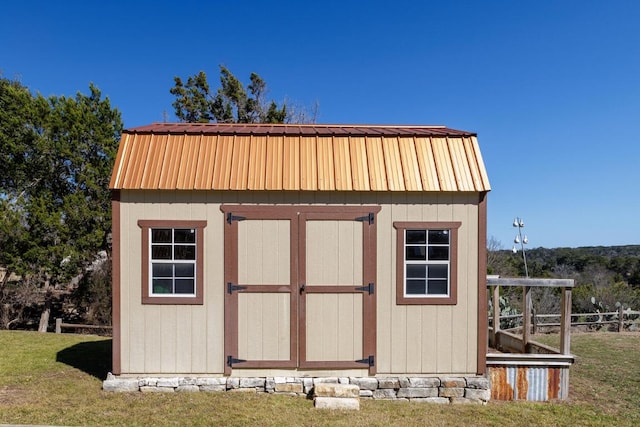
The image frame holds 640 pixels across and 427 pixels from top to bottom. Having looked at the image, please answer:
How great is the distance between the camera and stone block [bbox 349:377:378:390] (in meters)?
6.13

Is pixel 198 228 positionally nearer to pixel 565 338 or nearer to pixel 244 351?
pixel 244 351

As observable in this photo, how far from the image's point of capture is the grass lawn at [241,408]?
5.14 metres

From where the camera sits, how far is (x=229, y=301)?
615cm

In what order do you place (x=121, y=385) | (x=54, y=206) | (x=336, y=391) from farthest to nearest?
(x=54, y=206), (x=121, y=385), (x=336, y=391)

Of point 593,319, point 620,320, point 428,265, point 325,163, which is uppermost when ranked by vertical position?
point 325,163

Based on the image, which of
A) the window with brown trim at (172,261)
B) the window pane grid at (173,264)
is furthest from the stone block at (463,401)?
the window pane grid at (173,264)

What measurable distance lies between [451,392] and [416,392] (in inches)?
22.6

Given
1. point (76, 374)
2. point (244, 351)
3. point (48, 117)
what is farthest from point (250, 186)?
point (48, 117)

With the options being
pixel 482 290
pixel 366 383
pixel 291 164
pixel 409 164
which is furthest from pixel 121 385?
Result: pixel 482 290

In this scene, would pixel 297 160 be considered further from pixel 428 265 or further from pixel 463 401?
pixel 463 401

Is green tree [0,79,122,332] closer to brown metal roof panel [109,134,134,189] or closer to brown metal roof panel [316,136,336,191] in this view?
brown metal roof panel [109,134,134,189]

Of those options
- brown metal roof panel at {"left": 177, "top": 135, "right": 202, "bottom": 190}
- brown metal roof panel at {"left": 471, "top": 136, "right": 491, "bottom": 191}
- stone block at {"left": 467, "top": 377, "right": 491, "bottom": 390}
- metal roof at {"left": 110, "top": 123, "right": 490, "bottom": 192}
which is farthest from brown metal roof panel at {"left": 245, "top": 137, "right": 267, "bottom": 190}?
stone block at {"left": 467, "top": 377, "right": 491, "bottom": 390}

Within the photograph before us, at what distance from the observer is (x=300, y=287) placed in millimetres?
6211

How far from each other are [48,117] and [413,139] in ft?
43.0
